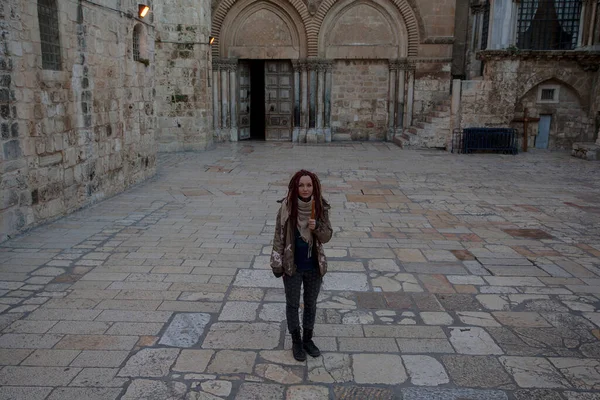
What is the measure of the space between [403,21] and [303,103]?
4790 mm

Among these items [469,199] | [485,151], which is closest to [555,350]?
[469,199]

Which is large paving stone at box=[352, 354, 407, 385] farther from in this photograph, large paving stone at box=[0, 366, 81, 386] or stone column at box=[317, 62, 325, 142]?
stone column at box=[317, 62, 325, 142]

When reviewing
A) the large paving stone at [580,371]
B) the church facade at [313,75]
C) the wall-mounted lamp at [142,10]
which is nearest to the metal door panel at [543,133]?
the church facade at [313,75]

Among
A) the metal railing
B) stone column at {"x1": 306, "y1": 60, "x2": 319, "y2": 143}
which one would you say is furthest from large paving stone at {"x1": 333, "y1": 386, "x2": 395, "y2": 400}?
stone column at {"x1": 306, "y1": 60, "x2": 319, "y2": 143}

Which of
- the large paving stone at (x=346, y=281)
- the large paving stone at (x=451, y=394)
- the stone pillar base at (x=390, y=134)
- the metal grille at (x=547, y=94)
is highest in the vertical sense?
the metal grille at (x=547, y=94)

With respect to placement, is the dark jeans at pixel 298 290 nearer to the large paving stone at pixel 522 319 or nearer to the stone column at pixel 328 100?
the large paving stone at pixel 522 319

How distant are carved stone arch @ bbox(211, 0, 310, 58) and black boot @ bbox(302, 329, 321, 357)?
16.8 meters

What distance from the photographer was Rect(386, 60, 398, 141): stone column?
64.0 ft

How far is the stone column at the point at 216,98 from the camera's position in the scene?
19.4 metres

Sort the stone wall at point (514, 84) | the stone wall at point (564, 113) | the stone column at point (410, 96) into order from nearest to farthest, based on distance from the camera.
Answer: the stone wall at point (514, 84)
the stone wall at point (564, 113)
the stone column at point (410, 96)

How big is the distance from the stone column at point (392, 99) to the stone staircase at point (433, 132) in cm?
155

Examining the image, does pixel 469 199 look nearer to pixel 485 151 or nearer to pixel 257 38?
pixel 485 151

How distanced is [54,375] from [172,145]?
1351 cm

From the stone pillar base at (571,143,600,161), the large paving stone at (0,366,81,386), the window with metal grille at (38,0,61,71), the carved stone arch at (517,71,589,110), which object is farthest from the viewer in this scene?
the carved stone arch at (517,71,589,110)
